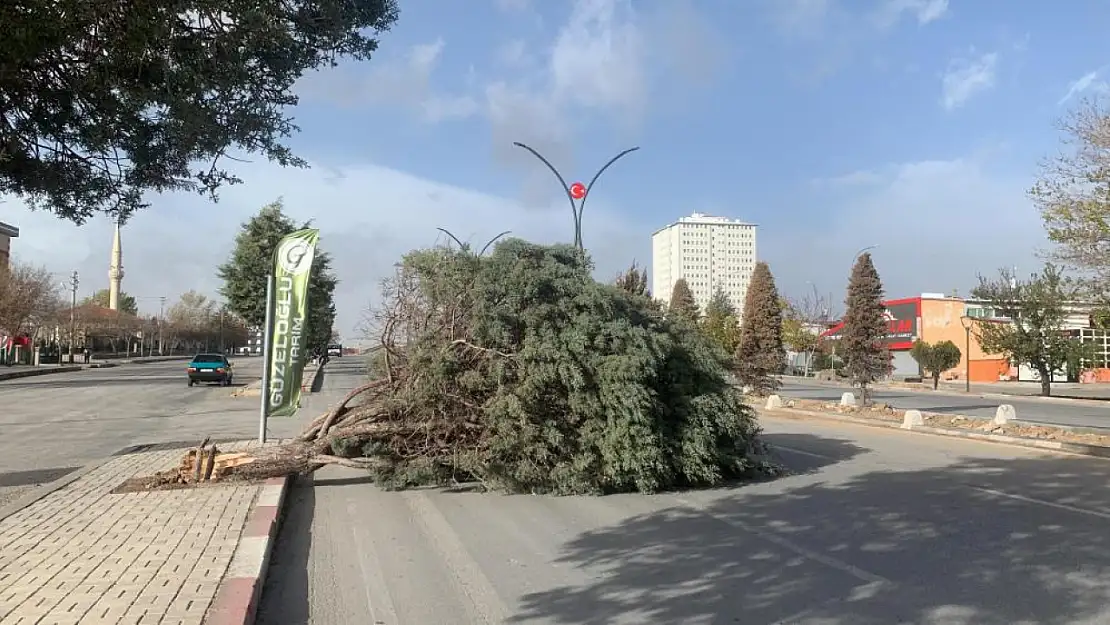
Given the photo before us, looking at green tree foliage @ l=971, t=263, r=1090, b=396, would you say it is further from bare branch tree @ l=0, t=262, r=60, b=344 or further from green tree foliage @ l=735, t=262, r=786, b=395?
bare branch tree @ l=0, t=262, r=60, b=344

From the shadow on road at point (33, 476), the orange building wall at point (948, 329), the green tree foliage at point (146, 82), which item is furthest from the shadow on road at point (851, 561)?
the orange building wall at point (948, 329)

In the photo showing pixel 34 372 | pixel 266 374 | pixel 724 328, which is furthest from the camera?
pixel 724 328

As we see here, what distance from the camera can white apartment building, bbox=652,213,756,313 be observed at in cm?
7656

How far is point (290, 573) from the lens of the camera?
22.2ft

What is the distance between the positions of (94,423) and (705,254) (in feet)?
251

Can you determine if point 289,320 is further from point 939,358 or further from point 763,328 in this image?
point 939,358

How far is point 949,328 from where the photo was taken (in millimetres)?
64250

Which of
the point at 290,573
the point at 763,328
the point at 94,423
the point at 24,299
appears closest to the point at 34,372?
the point at 24,299

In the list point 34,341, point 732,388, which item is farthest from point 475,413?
point 34,341

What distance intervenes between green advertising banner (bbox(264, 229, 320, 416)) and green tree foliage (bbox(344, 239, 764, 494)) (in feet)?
5.49

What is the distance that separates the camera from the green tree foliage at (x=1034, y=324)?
38.4 meters

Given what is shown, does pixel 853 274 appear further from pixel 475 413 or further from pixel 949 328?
pixel 949 328

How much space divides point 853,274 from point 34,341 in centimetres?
6955

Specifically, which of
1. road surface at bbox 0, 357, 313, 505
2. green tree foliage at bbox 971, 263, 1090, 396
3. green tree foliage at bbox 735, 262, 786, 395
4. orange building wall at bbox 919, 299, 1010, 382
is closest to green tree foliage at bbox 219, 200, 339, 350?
road surface at bbox 0, 357, 313, 505
